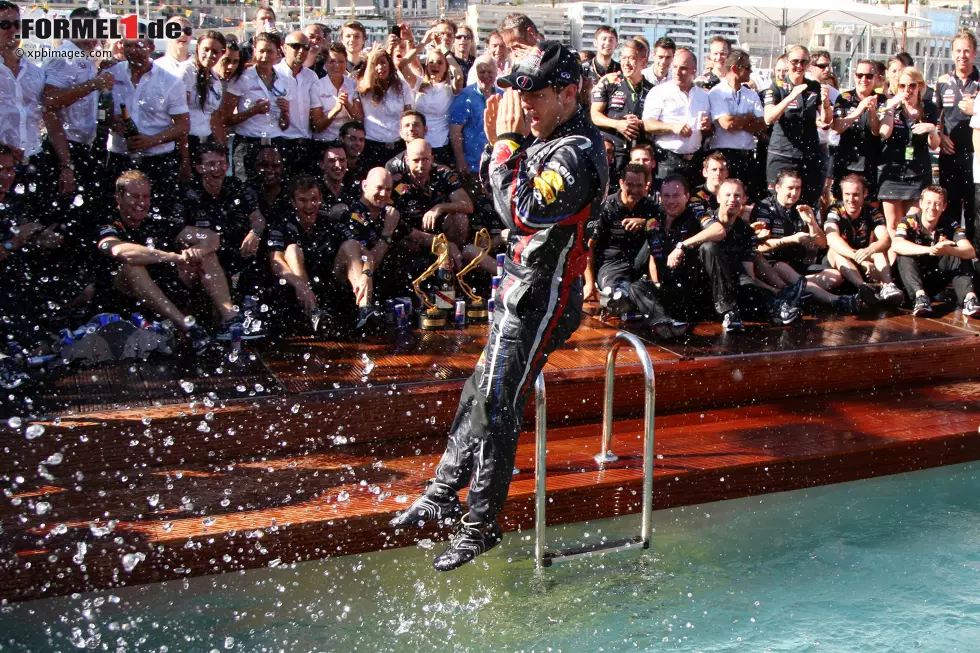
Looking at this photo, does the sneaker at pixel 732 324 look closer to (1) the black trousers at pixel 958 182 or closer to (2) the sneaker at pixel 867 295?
(2) the sneaker at pixel 867 295

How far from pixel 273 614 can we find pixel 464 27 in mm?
6357

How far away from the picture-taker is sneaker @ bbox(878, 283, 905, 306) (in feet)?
25.7

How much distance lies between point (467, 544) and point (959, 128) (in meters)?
7.17

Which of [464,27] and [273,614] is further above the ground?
[464,27]

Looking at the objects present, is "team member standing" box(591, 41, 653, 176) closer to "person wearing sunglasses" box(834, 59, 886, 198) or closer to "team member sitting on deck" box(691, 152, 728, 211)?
"team member sitting on deck" box(691, 152, 728, 211)

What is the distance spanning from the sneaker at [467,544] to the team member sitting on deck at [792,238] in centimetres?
444

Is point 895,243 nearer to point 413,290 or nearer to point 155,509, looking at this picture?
point 413,290

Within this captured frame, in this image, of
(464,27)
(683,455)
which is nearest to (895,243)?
(683,455)

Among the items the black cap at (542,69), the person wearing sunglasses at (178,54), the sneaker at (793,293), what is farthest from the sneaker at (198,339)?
the sneaker at (793,293)

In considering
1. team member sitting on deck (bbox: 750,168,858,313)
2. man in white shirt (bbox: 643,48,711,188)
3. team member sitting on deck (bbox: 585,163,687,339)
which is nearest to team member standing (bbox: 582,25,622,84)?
man in white shirt (bbox: 643,48,711,188)

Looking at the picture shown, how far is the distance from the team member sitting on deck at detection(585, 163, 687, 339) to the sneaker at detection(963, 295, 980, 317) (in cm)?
242

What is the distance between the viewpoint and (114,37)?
310 inches

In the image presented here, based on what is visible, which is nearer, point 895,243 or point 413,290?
point 413,290

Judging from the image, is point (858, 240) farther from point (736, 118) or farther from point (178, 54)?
point (178, 54)
